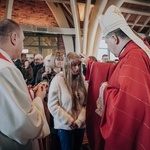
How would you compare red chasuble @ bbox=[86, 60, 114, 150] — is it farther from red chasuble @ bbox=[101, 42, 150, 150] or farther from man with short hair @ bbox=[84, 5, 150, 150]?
red chasuble @ bbox=[101, 42, 150, 150]

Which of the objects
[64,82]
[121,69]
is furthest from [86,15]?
[121,69]

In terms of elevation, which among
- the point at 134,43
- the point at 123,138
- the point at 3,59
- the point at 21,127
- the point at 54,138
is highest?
the point at 134,43

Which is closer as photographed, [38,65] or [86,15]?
[38,65]

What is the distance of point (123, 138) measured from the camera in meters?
1.41

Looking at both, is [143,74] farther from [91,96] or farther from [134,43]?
[91,96]

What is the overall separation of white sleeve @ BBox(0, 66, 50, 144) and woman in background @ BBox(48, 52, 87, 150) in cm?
113

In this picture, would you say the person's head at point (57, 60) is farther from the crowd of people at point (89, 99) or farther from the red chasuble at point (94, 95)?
the red chasuble at point (94, 95)

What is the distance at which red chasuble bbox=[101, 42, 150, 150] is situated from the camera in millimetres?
1380

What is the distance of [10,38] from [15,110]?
1.63 feet

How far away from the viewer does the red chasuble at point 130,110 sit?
4.53 ft

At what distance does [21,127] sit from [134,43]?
1115 mm

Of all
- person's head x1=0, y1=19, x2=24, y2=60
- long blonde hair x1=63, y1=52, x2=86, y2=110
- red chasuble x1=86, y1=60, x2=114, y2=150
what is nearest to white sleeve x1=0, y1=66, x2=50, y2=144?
person's head x1=0, y1=19, x2=24, y2=60

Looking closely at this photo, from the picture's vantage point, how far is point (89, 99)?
86.4 inches

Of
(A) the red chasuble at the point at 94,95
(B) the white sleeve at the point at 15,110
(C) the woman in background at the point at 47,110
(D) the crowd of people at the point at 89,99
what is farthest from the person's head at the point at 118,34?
(C) the woman in background at the point at 47,110
